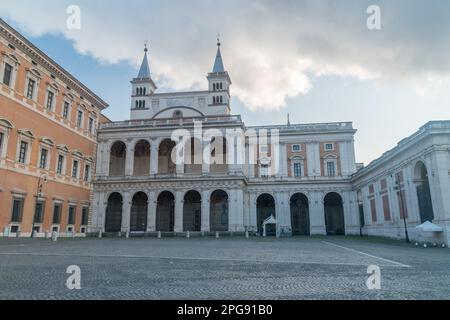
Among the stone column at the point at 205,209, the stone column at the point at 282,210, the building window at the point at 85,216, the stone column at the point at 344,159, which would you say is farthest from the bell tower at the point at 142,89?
the stone column at the point at 344,159

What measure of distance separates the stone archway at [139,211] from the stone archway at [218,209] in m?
8.50

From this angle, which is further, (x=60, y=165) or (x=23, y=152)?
(x=60, y=165)

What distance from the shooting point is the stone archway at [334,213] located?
44.8m

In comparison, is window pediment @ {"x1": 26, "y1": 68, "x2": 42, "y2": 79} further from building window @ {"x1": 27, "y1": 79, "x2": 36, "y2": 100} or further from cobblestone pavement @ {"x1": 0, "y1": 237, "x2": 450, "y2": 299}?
cobblestone pavement @ {"x1": 0, "y1": 237, "x2": 450, "y2": 299}

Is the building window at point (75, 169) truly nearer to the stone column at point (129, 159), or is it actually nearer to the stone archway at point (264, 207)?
the stone column at point (129, 159)

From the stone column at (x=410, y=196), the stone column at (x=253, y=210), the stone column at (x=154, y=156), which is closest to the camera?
the stone column at (x=410, y=196)

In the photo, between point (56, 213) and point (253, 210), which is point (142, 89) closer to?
point (253, 210)

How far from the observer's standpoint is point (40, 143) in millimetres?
30469

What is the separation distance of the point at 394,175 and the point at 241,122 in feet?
62.2

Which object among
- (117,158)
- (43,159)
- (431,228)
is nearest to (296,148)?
(117,158)

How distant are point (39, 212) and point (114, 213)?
44.7 ft

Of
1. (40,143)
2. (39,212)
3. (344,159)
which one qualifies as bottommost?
(39,212)

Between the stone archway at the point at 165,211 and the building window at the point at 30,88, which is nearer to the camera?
the building window at the point at 30,88

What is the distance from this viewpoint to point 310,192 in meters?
44.0
